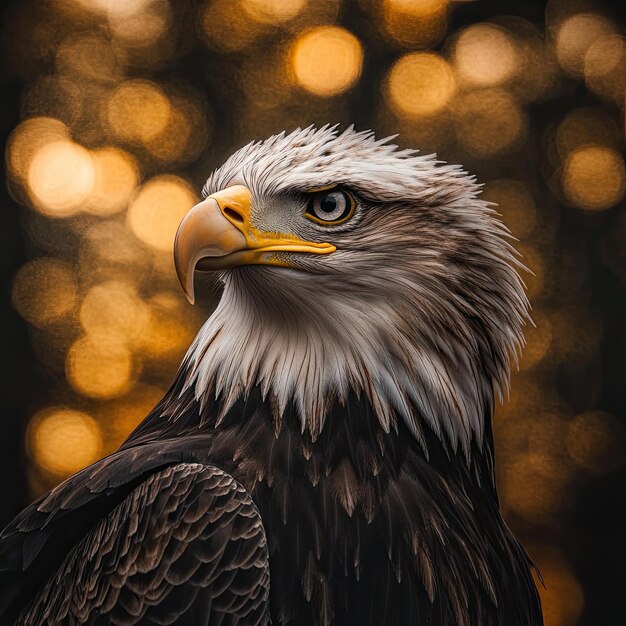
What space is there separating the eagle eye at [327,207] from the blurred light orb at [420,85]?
2.06 m

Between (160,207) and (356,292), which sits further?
(160,207)

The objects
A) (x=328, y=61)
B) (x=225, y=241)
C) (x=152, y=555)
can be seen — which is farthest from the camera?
(x=328, y=61)

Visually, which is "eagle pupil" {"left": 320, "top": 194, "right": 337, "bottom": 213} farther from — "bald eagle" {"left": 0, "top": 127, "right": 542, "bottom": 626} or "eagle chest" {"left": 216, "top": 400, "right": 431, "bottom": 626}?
"eagle chest" {"left": 216, "top": 400, "right": 431, "bottom": 626}

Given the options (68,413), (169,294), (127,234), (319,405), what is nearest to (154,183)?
(127,234)

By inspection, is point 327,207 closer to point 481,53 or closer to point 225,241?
point 225,241

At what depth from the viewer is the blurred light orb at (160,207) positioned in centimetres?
361

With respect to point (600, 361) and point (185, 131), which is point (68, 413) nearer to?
point (185, 131)

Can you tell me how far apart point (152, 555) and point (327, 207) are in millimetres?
731

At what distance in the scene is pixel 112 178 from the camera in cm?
363

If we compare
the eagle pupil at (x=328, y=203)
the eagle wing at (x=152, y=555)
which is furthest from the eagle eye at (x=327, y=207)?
the eagle wing at (x=152, y=555)

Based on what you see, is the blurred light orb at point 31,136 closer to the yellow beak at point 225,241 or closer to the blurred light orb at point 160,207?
the blurred light orb at point 160,207

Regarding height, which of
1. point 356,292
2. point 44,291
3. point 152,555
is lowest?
point 152,555

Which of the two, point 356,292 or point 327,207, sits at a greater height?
point 327,207

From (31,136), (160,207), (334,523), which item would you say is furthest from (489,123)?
(334,523)
